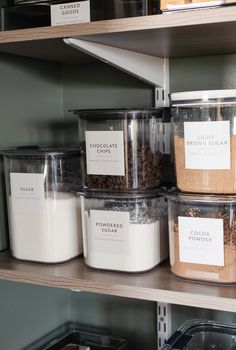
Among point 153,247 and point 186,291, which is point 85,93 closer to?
point 153,247

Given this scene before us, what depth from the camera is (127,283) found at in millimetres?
973

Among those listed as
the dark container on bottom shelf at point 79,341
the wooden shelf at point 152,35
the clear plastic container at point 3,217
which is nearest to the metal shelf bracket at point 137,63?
the wooden shelf at point 152,35

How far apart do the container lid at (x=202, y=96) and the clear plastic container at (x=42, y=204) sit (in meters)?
0.31

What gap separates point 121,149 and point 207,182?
192 mm

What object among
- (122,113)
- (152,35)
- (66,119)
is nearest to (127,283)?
(122,113)

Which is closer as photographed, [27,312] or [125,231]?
[125,231]

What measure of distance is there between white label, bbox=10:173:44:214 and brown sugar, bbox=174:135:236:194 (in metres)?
0.31

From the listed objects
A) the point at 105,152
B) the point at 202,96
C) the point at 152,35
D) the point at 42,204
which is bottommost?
the point at 42,204

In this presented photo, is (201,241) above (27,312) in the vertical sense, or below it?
above

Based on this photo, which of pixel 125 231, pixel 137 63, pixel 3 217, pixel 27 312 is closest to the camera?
pixel 125 231

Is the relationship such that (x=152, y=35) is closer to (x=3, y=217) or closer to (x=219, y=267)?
(x=219, y=267)

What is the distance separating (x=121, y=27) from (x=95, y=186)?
33 centimetres

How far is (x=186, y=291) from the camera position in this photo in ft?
3.01

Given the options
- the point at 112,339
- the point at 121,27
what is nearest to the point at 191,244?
the point at 121,27
